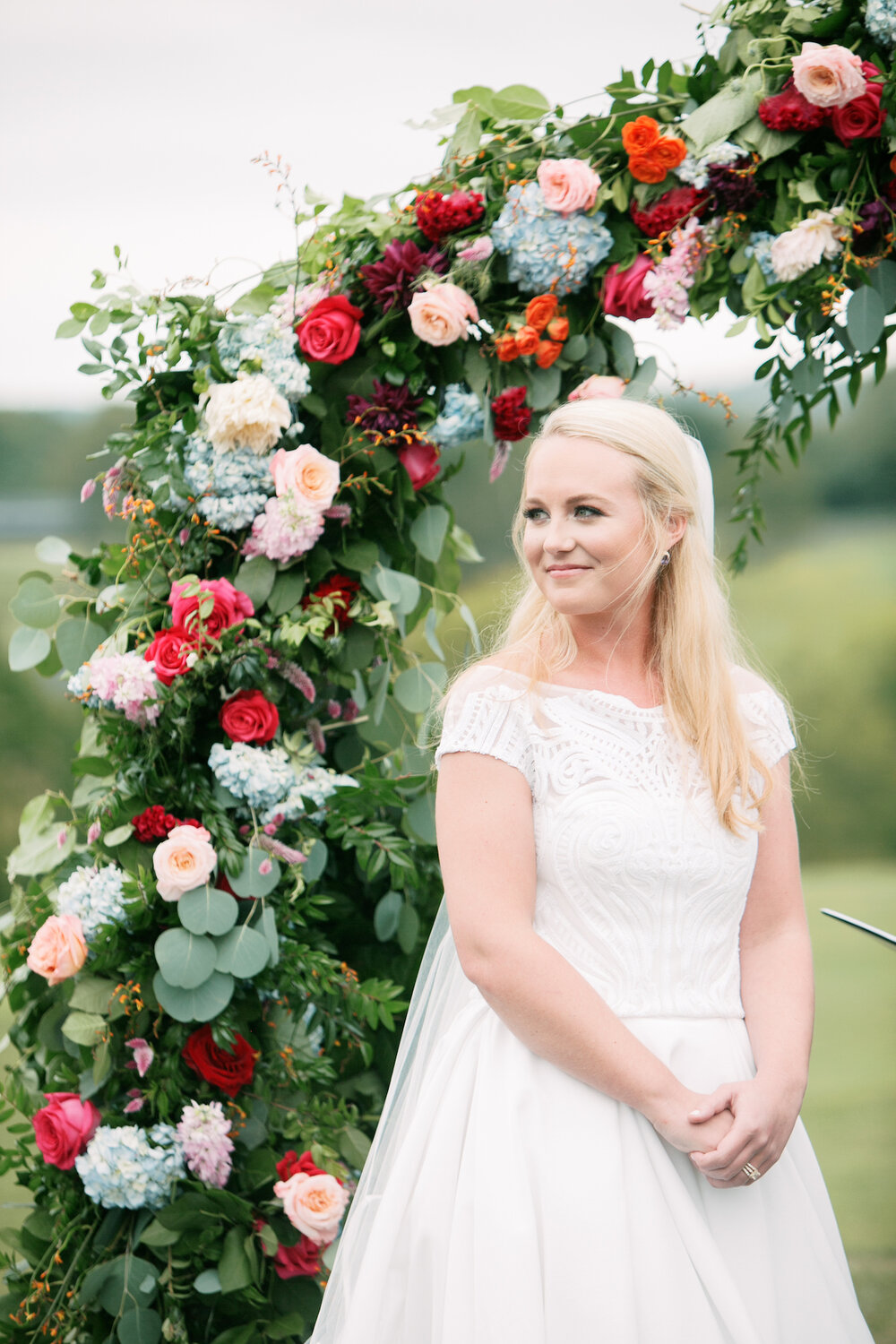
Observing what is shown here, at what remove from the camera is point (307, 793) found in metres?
1.97

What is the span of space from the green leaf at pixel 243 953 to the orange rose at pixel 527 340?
1.11 meters

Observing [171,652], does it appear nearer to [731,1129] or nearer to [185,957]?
[185,957]

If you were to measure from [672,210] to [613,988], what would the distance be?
4.12 ft

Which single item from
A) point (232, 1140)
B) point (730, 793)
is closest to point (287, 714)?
point (232, 1140)

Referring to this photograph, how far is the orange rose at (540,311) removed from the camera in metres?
1.91

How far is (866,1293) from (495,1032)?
2.69m

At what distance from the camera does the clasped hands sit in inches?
50.4

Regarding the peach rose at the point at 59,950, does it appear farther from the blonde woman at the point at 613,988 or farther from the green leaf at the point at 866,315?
the green leaf at the point at 866,315

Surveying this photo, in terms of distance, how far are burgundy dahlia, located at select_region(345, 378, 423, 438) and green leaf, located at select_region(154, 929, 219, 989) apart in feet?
3.10

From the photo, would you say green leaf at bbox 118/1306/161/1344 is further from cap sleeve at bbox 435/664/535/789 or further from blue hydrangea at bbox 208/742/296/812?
cap sleeve at bbox 435/664/535/789

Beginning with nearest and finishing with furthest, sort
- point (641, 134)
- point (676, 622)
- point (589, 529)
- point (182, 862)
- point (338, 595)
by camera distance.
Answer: point (589, 529) → point (676, 622) → point (641, 134) → point (182, 862) → point (338, 595)

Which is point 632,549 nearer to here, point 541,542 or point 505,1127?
point 541,542

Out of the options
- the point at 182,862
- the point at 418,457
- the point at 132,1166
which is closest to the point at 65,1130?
the point at 132,1166

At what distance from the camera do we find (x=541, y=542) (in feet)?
4.71
